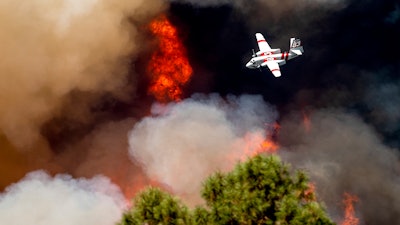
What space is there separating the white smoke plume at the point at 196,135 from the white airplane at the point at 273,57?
6898 mm

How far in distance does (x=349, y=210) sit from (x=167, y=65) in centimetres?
4817

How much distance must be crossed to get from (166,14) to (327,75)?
128ft

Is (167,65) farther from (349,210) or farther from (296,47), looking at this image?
(349,210)

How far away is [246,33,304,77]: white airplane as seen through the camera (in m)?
90.0

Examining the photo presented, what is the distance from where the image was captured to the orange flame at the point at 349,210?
81000mm

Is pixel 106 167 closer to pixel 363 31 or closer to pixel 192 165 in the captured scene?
pixel 192 165

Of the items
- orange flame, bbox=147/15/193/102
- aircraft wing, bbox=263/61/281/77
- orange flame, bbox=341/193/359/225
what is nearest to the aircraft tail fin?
aircraft wing, bbox=263/61/281/77

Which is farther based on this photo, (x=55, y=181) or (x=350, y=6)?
(x=350, y=6)

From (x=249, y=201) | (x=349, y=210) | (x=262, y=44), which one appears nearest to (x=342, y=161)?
(x=349, y=210)

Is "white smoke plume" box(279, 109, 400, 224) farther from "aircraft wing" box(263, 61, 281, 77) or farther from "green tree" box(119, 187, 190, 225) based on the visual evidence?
"green tree" box(119, 187, 190, 225)

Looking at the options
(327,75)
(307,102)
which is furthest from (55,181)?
(327,75)

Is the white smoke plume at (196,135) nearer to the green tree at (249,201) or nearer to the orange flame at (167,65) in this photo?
the orange flame at (167,65)

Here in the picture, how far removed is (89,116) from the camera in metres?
92.6

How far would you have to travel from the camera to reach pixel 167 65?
99625 millimetres
